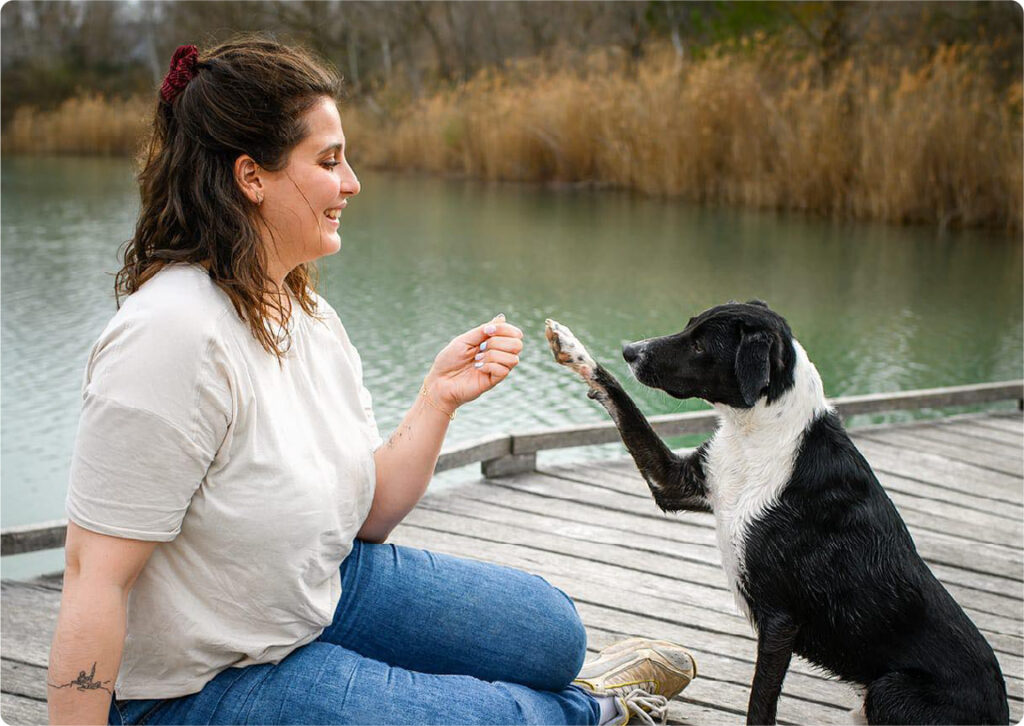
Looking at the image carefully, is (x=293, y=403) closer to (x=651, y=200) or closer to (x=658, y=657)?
(x=658, y=657)

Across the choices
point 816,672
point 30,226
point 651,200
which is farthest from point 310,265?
point 651,200

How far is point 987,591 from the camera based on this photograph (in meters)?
2.68

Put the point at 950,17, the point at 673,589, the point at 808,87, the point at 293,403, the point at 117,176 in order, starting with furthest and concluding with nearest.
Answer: the point at 117,176, the point at 950,17, the point at 808,87, the point at 673,589, the point at 293,403

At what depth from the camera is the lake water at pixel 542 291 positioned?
4941 millimetres

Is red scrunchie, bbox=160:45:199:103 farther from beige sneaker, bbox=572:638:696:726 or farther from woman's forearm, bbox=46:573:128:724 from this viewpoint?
beige sneaker, bbox=572:638:696:726

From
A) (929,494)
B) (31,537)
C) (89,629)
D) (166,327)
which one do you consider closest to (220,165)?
(166,327)

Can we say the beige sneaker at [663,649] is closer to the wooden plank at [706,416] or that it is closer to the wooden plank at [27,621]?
the wooden plank at [706,416]

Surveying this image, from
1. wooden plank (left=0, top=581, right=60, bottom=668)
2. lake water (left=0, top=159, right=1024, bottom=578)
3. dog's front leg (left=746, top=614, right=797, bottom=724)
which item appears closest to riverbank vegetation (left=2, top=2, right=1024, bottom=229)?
lake water (left=0, top=159, right=1024, bottom=578)

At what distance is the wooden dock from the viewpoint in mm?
2186

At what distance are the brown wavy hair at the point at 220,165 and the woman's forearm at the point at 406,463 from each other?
14.6 inches

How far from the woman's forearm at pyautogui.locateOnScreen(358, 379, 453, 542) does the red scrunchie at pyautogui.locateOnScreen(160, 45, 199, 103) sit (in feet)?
2.13

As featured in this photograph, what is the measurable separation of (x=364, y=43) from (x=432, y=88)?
480 cm

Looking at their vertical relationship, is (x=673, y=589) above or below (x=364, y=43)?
below

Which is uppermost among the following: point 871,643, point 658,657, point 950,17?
point 950,17
